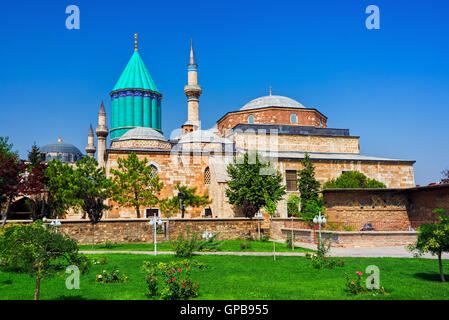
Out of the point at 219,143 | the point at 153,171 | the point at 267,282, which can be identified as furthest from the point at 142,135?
the point at 267,282

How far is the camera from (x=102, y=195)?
20.6m

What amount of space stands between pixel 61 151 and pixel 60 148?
1.50 ft

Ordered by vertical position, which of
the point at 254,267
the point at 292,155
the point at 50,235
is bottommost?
the point at 254,267

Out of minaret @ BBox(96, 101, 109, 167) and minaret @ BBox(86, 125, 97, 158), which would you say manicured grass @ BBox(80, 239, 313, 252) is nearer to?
minaret @ BBox(96, 101, 109, 167)

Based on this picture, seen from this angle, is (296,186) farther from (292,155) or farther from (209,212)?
(209,212)

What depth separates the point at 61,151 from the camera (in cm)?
4219

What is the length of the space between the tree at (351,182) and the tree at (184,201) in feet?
26.9

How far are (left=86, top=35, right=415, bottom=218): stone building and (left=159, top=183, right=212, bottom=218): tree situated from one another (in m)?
0.90

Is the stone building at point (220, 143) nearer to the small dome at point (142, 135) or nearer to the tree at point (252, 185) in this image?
the small dome at point (142, 135)

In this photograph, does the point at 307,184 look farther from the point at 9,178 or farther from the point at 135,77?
the point at 135,77

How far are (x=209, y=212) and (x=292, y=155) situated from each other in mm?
7596

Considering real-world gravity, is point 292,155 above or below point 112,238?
above
